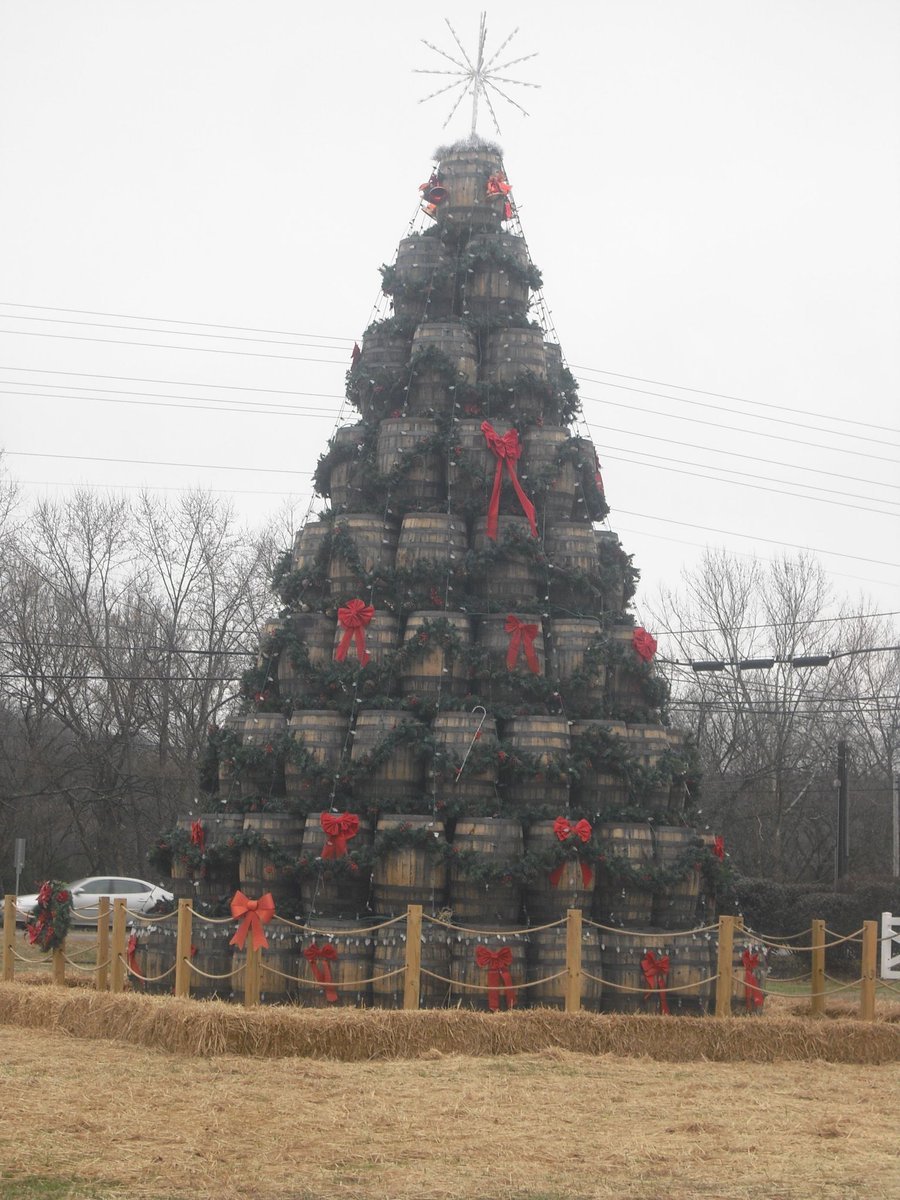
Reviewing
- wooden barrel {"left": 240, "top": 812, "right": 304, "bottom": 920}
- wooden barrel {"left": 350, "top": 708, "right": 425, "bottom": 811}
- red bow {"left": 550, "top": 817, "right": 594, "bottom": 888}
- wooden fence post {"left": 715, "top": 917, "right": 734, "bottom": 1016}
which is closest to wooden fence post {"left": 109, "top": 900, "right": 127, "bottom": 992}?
wooden barrel {"left": 240, "top": 812, "right": 304, "bottom": 920}

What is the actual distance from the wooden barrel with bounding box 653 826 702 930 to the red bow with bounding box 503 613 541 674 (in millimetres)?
2610

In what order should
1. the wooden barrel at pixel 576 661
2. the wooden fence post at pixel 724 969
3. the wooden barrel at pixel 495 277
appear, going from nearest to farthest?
the wooden fence post at pixel 724 969 → the wooden barrel at pixel 576 661 → the wooden barrel at pixel 495 277

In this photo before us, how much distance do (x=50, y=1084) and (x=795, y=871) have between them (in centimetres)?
3416

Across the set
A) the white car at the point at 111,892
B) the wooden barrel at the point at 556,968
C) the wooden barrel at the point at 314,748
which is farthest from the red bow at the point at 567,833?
the white car at the point at 111,892

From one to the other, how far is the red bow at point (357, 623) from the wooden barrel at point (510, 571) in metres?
1.61

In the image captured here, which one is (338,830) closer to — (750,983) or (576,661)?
(576,661)

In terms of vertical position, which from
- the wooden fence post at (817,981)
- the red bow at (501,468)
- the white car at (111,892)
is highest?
the red bow at (501,468)

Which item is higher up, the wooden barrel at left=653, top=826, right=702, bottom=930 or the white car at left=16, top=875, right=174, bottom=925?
the wooden barrel at left=653, top=826, right=702, bottom=930

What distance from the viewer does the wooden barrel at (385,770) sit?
18.0 meters

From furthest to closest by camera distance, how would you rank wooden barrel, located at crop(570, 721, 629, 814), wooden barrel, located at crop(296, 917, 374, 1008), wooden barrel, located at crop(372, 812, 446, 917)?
wooden barrel, located at crop(570, 721, 629, 814), wooden barrel, located at crop(372, 812, 446, 917), wooden barrel, located at crop(296, 917, 374, 1008)

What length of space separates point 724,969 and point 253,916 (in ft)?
17.7

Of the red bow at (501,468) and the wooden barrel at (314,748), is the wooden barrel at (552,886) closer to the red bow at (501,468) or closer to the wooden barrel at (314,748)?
the wooden barrel at (314,748)

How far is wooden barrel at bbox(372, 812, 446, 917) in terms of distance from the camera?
1725cm

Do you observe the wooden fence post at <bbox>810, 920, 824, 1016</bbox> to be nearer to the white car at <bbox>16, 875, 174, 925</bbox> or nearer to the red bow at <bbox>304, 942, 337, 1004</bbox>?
the red bow at <bbox>304, 942, 337, 1004</bbox>
